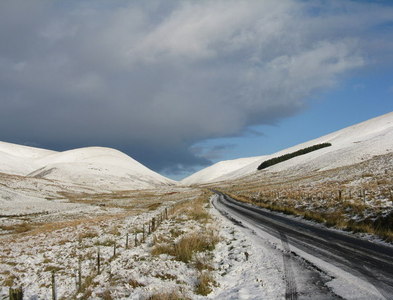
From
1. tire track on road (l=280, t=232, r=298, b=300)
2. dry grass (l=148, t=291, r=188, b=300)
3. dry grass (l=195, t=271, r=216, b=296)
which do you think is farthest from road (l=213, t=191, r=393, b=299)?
dry grass (l=148, t=291, r=188, b=300)

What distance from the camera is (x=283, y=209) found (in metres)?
28.6

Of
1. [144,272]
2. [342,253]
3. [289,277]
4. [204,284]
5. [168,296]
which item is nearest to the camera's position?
[168,296]

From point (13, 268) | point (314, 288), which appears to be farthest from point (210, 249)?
point (13, 268)

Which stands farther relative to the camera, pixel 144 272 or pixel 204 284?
pixel 144 272

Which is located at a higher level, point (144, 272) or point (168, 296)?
point (168, 296)

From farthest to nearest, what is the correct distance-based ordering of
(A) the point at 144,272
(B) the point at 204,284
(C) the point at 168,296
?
(A) the point at 144,272
(B) the point at 204,284
(C) the point at 168,296

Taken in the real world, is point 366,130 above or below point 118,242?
above

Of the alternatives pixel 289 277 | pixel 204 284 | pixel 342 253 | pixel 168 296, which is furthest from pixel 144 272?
pixel 342 253

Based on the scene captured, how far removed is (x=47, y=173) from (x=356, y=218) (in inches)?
7418

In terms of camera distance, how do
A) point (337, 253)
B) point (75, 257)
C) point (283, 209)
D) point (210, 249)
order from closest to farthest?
point (337, 253), point (210, 249), point (75, 257), point (283, 209)

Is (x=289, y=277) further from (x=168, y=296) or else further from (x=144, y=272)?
(x=144, y=272)

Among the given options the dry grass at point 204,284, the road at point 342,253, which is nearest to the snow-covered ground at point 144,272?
the dry grass at point 204,284

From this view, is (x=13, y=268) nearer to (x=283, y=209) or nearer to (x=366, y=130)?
(x=283, y=209)

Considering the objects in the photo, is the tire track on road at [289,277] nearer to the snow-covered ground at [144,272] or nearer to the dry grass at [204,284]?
the snow-covered ground at [144,272]
